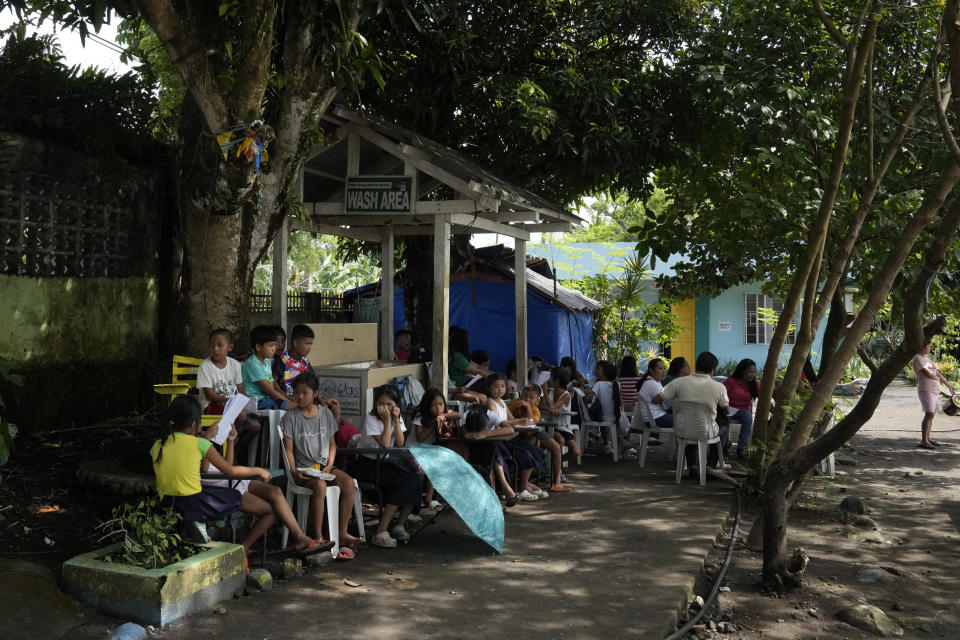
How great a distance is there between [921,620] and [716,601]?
48.1 inches

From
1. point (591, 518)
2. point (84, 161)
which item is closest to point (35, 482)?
point (84, 161)

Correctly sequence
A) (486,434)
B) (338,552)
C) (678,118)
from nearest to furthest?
(338,552), (486,434), (678,118)

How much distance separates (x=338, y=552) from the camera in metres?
5.83

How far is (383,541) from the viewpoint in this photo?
6148 millimetres

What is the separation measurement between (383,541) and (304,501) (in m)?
0.64

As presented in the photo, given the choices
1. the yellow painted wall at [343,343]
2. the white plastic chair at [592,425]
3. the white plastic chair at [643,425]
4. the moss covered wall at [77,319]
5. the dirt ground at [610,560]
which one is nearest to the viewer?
the dirt ground at [610,560]

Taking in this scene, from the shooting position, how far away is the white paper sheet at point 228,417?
5668 millimetres

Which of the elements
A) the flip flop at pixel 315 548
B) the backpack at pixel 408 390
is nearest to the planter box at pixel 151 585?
the flip flop at pixel 315 548

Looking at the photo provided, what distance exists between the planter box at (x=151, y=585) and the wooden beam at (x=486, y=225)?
5113 millimetres

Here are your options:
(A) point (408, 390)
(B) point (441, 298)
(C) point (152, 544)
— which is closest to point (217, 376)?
(C) point (152, 544)

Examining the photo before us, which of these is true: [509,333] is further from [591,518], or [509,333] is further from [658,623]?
[658,623]

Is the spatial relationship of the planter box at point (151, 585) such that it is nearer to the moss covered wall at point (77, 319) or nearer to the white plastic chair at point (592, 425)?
the moss covered wall at point (77, 319)

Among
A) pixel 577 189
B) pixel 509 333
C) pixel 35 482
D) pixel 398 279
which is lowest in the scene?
pixel 35 482

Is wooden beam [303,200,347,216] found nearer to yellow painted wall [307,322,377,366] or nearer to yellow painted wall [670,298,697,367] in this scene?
yellow painted wall [307,322,377,366]
